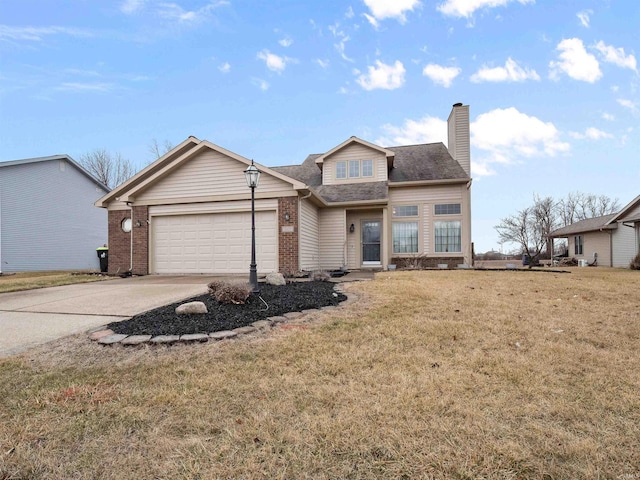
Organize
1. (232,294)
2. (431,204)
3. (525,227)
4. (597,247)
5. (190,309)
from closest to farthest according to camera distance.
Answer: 1. (190,309)
2. (232,294)
3. (431,204)
4. (597,247)
5. (525,227)

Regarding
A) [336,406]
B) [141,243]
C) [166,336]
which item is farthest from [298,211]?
[336,406]

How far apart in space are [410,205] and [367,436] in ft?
42.7

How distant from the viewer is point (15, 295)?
7055mm

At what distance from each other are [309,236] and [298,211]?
172 centimetres

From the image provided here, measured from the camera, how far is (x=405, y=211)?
14.1 meters

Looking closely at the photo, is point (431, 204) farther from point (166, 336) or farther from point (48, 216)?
point (48, 216)

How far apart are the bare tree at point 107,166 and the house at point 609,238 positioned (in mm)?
36145

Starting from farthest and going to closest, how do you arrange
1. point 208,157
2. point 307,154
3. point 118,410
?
point 307,154, point 208,157, point 118,410

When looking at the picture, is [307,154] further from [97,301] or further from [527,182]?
[527,182]

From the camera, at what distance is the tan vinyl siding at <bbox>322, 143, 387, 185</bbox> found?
565 inches

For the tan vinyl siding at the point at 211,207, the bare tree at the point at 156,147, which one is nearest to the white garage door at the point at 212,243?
the tan vinyl siding at the point at 211,207

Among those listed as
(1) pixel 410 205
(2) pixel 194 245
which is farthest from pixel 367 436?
(1) pixel 410 205

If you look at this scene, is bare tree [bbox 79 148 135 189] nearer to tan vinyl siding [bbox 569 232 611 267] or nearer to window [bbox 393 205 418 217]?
window [bbox 393 205 418 217]

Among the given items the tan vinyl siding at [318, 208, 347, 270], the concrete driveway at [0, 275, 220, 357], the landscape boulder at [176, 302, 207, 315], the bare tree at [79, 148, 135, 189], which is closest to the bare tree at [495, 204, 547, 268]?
the tan vinyl siding at [318, 208, 347, 270]
